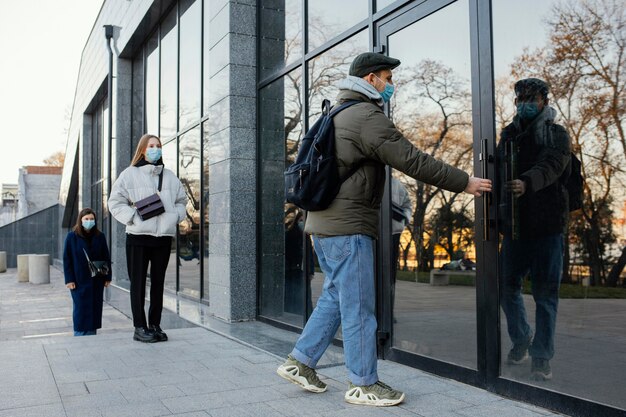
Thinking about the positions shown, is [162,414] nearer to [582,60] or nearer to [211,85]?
[582,60]

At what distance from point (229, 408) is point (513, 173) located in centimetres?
219

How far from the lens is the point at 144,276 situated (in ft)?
19.1

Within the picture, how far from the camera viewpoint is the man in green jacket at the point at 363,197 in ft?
11.2

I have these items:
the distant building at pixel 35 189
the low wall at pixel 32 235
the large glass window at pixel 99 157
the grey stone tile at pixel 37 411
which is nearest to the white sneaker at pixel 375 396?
the grey stone tile at pixel 37 411

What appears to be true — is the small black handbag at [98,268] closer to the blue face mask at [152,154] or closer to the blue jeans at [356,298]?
the blue face mask at [152,154]

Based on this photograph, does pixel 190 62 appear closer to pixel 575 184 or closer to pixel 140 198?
pixel 140 198

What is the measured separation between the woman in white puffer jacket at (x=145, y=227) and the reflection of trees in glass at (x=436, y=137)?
2.32 m

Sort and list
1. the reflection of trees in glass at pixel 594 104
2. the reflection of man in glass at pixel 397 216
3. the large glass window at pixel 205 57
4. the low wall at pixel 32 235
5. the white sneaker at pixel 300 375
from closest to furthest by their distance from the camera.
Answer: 1. the reflection of trees in glass at pixel 594 104
2. the white sneaker at pixel 300 375
3. the reflection of man in glass at pixel 397 216
4. the large glass window at pixel 205 57
5. the low wall at pixel 32 235

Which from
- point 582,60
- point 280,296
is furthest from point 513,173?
point 280,296

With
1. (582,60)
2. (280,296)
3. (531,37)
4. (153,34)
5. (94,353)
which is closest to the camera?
(582,60)

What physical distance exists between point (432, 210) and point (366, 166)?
1136mm

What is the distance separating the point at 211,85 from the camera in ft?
25.1

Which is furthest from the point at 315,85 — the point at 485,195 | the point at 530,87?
the point at 530,87

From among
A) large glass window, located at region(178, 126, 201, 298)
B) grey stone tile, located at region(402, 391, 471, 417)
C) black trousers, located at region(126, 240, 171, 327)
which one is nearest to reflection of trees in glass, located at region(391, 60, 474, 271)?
grey stone tile, located at region(402, 391, 471, 417)
